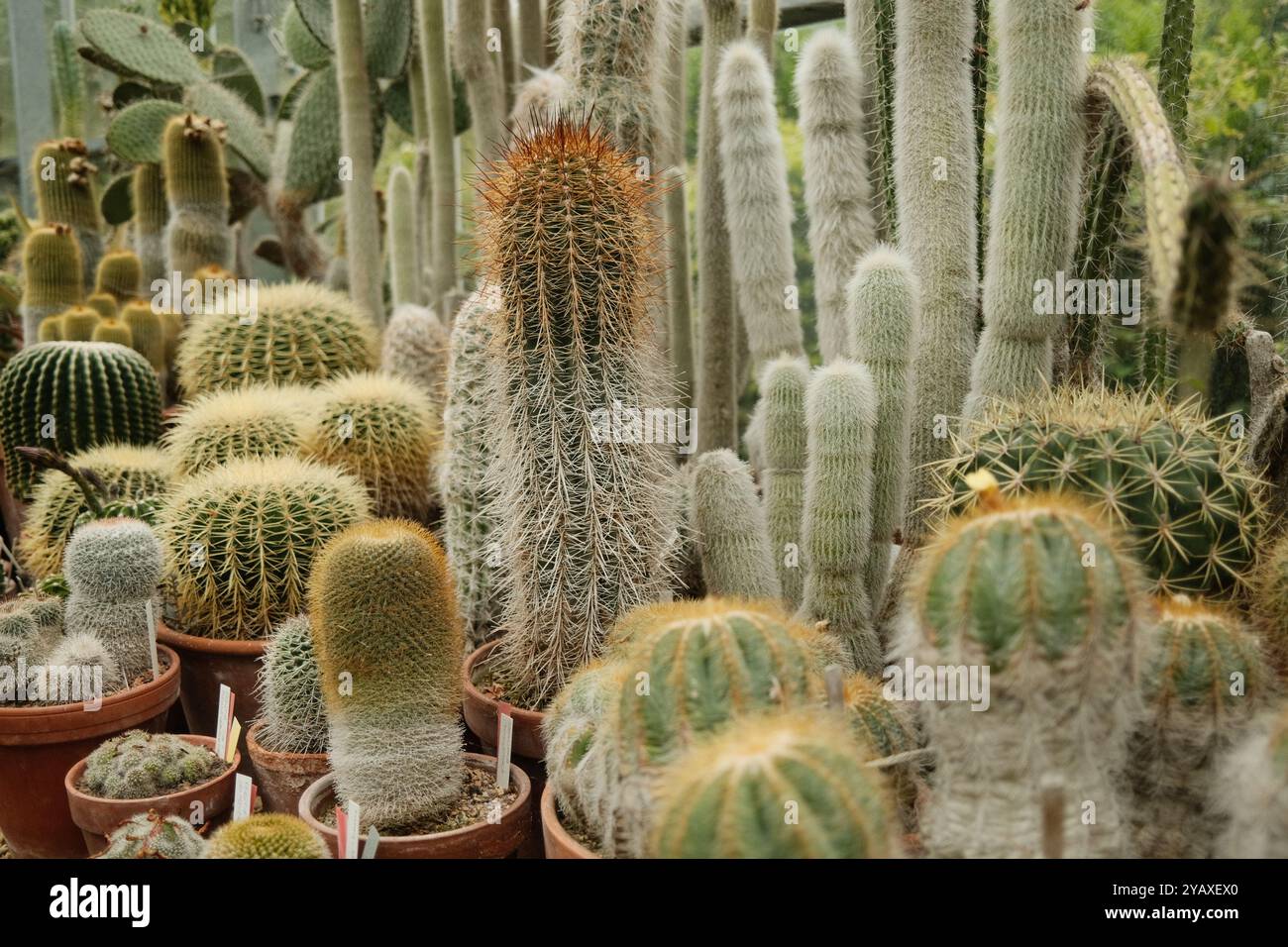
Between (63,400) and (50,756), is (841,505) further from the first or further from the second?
(63,400)

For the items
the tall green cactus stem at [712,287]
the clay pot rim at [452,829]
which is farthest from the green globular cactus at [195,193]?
the clay pot rim at [452,829]

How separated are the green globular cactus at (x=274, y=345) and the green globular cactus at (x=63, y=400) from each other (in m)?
0.26

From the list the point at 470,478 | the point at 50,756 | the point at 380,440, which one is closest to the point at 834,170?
the point at 470,478

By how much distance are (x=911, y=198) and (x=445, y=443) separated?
142 cm

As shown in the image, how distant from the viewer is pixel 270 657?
2535 mm

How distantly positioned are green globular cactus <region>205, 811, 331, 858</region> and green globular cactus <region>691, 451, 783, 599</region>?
1226 millimetres

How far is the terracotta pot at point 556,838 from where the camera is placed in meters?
1.76

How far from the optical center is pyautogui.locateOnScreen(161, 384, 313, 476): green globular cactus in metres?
3.41

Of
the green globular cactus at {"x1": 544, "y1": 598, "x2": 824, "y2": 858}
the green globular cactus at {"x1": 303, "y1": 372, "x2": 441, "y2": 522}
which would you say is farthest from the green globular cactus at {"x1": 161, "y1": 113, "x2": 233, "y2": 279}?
the green globular cactus at {"x1": 544, "y1": 598, "x2": 824, "y2": 858}

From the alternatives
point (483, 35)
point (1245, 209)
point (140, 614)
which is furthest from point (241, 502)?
point (1245, 209)

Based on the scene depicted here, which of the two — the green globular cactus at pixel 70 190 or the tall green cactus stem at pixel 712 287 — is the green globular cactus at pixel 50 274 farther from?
the tall green cactus stem at pixel 712 287

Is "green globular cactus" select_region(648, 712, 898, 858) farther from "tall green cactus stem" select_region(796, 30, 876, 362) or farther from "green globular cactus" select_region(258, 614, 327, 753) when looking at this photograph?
"tall green cactus stem" select_region(796, 30, 876, 362)
